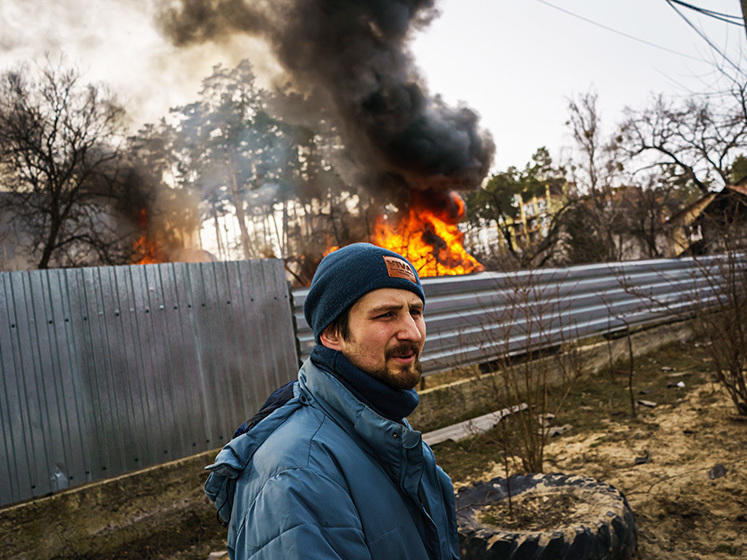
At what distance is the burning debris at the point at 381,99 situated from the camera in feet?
52.4

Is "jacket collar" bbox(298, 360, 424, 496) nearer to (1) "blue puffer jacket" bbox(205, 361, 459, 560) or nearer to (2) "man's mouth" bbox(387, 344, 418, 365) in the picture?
(1) "blue puffer jacket" bbox(205, 361, 459, 560)

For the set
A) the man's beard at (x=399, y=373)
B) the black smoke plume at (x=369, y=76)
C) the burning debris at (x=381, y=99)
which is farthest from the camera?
the black smoke plume at (x=369, y=76)

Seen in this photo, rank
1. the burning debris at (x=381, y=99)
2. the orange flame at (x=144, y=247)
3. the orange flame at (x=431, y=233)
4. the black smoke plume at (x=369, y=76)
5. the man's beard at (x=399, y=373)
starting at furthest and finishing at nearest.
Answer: the orange flame at (x=144, y=247)
the black smoke plume at (x=369, y=76)
the burning debris at (x=381, y=99)
the orange flame at (x=431, y=233)
the man's beard at (x=399, y=373)

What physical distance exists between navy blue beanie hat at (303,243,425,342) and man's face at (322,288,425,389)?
0.03 meters

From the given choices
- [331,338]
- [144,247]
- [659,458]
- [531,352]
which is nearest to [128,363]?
[331,338]

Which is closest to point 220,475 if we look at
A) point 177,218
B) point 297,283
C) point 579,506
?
point 579,506

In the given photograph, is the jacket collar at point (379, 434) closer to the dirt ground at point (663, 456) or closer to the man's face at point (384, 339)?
the man's face at point (384, 339)

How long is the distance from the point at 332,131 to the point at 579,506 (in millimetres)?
17187

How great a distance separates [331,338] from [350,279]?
19 centimetres

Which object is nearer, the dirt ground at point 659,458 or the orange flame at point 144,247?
the dirt ground at point 659,458

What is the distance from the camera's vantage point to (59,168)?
15.6 meters

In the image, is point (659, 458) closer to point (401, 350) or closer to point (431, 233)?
point (401, 350)

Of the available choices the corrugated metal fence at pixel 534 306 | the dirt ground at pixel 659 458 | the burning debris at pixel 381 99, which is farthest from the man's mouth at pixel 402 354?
the burning debris at pixel 381 99

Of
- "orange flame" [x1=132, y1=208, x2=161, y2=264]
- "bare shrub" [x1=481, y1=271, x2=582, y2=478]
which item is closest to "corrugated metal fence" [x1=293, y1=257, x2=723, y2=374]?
"bare shrub" [x1=481, y1=271, x2=582, y2=478]
